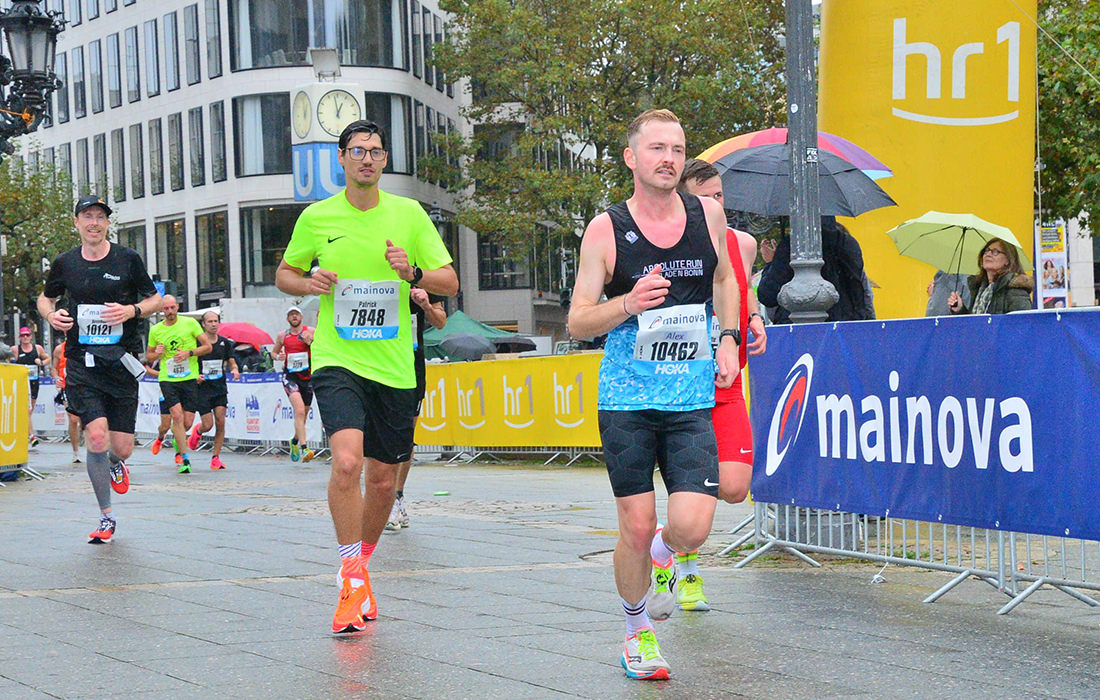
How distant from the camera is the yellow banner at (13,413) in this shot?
634 inches

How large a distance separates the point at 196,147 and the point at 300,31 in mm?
6288

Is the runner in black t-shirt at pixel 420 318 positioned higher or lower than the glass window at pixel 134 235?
lower

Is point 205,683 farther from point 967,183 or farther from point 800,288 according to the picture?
point 967,183

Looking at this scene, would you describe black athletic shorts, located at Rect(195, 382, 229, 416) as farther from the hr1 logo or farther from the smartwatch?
the smartwatch

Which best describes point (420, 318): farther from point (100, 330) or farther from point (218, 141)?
point (218, 141)

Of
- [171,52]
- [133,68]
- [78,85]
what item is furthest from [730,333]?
[78,85]

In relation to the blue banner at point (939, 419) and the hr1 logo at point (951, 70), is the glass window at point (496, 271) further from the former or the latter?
the blue banner at point (939, 419)

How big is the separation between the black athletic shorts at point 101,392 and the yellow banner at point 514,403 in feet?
23.9

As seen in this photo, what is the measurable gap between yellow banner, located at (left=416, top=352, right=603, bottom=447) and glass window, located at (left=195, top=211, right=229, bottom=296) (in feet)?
114

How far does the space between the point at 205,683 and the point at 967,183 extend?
11686 mm

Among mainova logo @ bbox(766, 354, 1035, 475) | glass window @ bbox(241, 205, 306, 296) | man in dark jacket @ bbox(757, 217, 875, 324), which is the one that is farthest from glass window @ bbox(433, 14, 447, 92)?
mainova logo @ bbox(766, 354, 1035, 475)

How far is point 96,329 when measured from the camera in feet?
32.1

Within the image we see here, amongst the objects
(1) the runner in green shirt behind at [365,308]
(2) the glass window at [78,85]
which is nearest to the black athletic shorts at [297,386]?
(1) the runner in green shirt behind at [365,308]

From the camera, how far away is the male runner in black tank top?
542 centimetres
